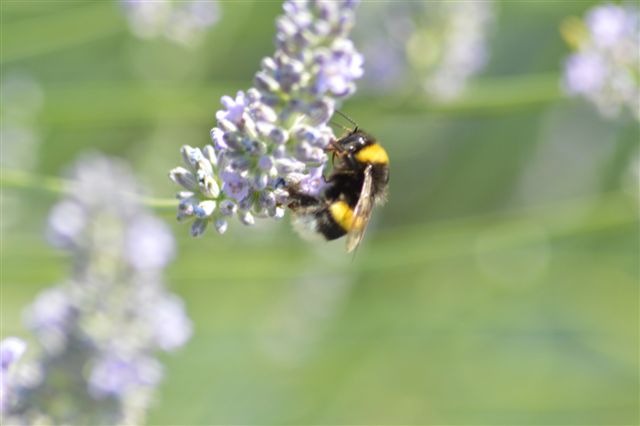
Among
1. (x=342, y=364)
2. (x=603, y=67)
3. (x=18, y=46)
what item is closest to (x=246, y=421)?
(x=342, y=364)

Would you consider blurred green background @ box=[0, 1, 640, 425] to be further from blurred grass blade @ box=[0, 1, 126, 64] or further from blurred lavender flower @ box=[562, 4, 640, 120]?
blurred lavender flower @ box=[562, 4, 640, 120]

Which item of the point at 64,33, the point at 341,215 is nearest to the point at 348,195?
the point at 341,215

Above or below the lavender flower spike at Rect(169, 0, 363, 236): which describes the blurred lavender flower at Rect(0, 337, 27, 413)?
below

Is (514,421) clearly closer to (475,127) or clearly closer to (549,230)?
(549,230)

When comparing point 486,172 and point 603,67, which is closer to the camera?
point 603,67

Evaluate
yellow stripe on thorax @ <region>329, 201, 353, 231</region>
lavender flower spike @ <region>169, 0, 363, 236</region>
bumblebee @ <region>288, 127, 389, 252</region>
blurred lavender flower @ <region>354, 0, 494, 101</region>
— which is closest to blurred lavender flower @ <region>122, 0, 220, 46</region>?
blurred lavender flower @ <region>354, 0, 494, 101</region>

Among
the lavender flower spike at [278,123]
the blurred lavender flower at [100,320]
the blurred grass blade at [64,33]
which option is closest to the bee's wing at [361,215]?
the lavender flower spike at [278,123]

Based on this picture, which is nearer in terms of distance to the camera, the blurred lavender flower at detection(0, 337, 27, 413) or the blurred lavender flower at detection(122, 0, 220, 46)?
the blurred lavender flower at detection(0, 337, 27, 413)

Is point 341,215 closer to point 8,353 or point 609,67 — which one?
point 8,353
